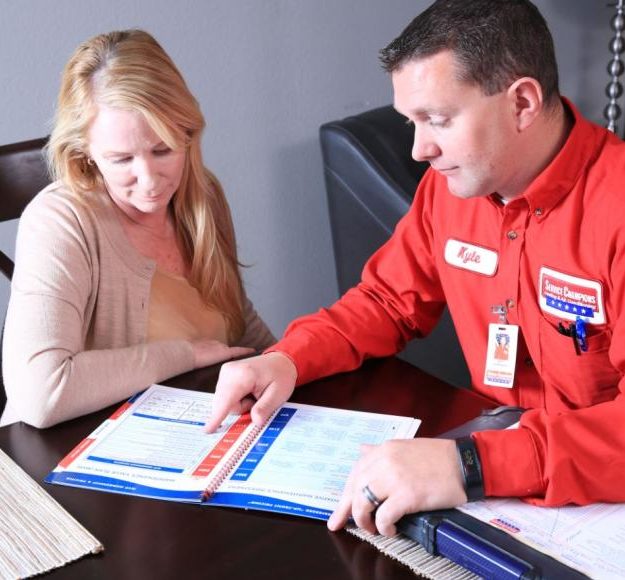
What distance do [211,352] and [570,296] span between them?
22.4 inches

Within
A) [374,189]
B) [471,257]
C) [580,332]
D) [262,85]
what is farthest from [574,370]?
[262,85]

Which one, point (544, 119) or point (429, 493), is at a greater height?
point (544, 119)

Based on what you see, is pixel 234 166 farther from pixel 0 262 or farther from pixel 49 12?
pixel 0 262

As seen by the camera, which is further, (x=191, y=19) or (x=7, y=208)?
(x=191, y=19)

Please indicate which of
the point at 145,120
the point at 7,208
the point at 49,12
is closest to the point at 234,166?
the point at 49,12

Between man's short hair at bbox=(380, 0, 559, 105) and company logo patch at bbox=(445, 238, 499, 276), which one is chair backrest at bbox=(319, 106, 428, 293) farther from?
man's short hair at bbox=(380, 0, 559, 105)

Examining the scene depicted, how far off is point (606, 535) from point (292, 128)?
188 centimetres

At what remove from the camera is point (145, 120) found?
1.52 meters

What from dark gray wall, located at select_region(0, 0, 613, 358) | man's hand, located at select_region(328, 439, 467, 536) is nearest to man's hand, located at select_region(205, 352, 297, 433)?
man's hand, located at select_region(328, 439, 467, 536)

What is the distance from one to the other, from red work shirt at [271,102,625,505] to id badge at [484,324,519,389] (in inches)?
1.0

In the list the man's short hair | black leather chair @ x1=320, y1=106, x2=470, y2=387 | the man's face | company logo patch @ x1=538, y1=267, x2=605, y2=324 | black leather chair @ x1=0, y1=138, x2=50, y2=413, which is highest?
the man's short hair

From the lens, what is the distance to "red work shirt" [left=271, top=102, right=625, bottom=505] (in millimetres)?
1096

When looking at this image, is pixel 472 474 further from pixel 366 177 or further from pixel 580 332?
pixel 366 177

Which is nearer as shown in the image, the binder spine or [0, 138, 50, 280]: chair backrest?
the binder spine
